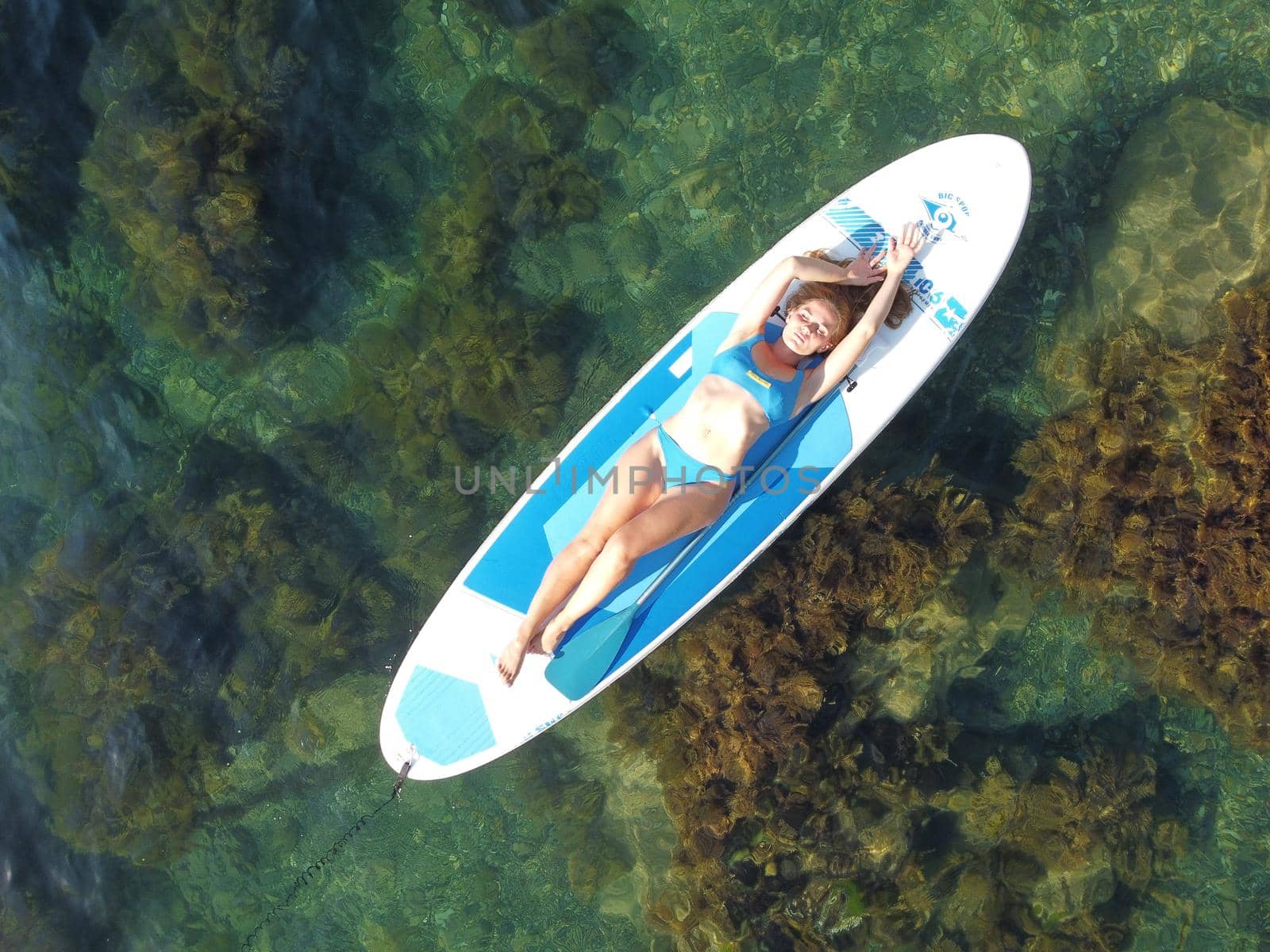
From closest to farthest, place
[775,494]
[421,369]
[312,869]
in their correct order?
[775,494] → [421,369] → [312,869]

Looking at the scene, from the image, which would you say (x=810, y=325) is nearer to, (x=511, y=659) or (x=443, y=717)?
(x=511, y=659)

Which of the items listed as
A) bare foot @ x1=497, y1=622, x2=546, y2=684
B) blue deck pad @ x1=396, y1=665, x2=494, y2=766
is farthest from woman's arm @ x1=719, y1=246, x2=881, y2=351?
blue deck pad @ x1=396, y1=665, x2=494, y2=766

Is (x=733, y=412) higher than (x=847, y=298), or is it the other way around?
(x=847, y=298)

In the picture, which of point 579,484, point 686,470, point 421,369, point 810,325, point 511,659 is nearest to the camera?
point 810,325

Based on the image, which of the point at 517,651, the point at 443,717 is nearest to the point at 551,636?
the point at 517,651

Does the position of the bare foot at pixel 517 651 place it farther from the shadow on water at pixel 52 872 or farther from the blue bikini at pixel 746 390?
the shadow on water at pixel 52 872

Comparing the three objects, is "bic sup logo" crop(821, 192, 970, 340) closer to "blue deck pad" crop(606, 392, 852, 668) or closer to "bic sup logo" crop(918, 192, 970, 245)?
"bic sup logo" crop(918, 192, 970, 245)
